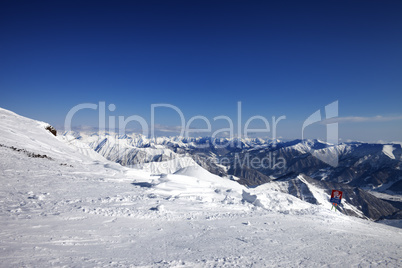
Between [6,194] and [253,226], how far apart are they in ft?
42.9

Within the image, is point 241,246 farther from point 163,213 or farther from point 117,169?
point 117,169

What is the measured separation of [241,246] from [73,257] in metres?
5.64

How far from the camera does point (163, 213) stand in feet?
35.1

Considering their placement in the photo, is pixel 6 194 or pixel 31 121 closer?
pixel 6 194

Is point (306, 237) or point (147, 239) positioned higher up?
point (147, 239)

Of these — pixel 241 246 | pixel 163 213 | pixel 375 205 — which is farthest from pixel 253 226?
pixel 375 205

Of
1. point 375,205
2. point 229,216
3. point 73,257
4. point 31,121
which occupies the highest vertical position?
point 31,121

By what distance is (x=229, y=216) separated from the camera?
37.4 ft

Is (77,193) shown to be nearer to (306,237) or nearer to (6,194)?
(6,194)

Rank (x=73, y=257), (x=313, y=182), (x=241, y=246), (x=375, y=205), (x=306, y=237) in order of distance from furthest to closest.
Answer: (x=313, y=182), (x=375, y=205), (x=306, y=237), (x=241, y=246), (x=73, y=257)

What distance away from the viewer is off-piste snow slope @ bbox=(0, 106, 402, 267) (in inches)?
244

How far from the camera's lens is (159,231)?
855cm

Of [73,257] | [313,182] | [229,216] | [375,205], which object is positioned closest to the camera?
[73,257]

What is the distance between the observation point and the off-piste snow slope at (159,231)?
244 inches
